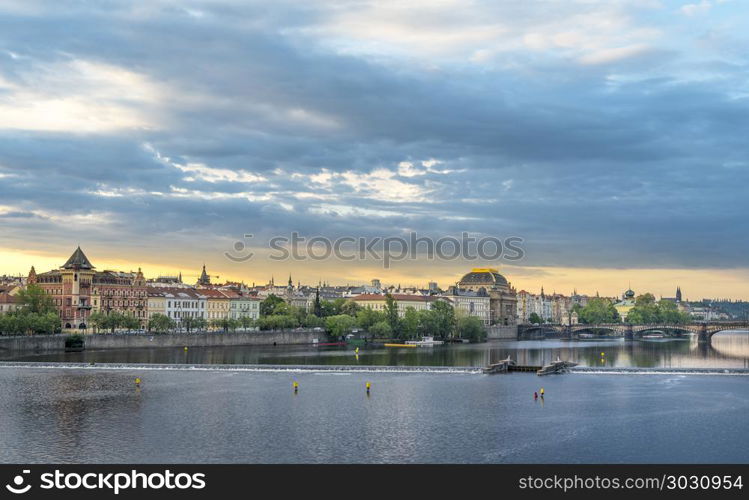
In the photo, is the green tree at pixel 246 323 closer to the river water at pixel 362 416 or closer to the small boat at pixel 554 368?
the river water at pixel 362 416

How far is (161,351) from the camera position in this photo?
120 m

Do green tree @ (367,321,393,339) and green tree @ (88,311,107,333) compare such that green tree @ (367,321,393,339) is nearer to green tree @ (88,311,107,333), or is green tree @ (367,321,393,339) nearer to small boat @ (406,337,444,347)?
small boat @ (406,337,444,347)

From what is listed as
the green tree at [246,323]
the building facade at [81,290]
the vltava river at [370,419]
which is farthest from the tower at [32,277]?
the vltava river at [370,419]

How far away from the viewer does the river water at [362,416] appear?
43.8 metres

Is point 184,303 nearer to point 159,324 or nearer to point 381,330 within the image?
point 159,324

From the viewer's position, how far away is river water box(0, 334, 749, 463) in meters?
43.8

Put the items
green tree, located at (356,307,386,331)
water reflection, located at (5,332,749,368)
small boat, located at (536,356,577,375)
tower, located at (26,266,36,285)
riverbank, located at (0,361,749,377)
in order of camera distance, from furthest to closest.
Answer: green tree, located at (356,307,386,331) < tower, located at (26,266,36,285) < water reflection, located at (5,332,749,368) < riverbank, located at (0,361,749,377) < small boat, located at (536,356,577,375)

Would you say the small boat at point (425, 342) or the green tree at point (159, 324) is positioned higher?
the green tree at point (159, 324)
